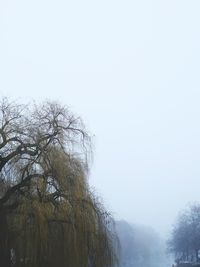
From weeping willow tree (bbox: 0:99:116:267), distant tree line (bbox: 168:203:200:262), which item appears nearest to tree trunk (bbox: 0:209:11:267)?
weeping willow tree (bbox: 0:99:116:267)

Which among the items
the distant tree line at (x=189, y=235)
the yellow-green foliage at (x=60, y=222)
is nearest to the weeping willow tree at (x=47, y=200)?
the yellow-green foliage at (x=60, y=222)

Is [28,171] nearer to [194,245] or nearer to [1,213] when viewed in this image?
[1,213]

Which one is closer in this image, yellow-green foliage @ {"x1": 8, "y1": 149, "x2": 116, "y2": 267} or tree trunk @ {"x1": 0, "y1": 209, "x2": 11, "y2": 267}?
tree trunk @ {"x1": 0, "y1": 209, "x2": 11, "y2": 267}

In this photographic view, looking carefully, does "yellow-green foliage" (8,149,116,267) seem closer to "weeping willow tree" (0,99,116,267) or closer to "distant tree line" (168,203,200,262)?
"weeping willow tree" (0,99,116,267)

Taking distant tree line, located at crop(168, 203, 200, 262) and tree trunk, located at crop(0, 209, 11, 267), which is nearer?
tree trunk, located at crop(0, 209, 11, 267)

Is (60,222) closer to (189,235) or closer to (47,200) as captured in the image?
(47,200)

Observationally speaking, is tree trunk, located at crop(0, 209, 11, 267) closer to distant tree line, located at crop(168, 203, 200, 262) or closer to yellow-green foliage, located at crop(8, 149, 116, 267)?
yellow-green foliage, located at crop(8, 149, 116, 267)

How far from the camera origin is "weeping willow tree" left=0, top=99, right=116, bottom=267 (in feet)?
62.8

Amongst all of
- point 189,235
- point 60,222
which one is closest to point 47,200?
point 60,222

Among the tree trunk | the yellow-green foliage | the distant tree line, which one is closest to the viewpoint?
the tree trunk

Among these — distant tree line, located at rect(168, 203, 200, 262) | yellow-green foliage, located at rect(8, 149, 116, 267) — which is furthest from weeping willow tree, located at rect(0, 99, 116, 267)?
distant tree line, located at rect(168, 203, 200, 262)

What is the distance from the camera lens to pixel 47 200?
1991cm

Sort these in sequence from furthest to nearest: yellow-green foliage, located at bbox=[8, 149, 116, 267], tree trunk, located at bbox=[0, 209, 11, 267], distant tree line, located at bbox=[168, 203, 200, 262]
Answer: distant tree line, located at bbox=[168, 203, 200, 262]
yellow-green foliage, located at bbox=[8, 149, 116, 267]
tree trunk, located at bbox=[0, 209, 11, 267]

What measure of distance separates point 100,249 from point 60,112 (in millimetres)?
6060
